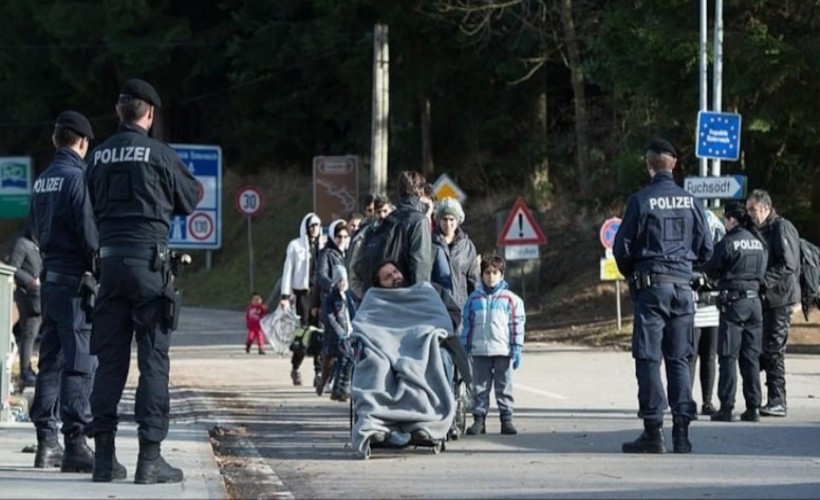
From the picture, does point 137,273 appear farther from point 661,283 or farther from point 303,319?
point 303,319

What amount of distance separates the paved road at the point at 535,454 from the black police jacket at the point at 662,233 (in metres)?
1.33

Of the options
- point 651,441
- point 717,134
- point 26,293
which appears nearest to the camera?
point 651,441

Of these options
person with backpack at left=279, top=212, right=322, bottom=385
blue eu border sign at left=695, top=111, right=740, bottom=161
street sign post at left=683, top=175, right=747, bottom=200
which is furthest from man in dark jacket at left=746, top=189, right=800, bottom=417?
blue eu border sign at left=695, top=111, right=740, bottom=161

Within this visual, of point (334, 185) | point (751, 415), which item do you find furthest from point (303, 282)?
point (334, 185)

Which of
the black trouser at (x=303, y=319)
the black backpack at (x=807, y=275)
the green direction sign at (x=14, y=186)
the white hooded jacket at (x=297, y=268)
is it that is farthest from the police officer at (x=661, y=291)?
the green direction sign at (x=14, y=186)

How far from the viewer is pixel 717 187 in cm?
2314

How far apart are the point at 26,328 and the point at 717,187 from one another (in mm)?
9535

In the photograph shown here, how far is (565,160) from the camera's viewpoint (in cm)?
4138

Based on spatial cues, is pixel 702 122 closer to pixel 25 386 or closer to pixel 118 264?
pixel 25 386

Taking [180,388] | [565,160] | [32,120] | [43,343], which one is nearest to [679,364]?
[43,343]

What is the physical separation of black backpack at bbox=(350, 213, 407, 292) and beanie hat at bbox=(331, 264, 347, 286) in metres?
4.40

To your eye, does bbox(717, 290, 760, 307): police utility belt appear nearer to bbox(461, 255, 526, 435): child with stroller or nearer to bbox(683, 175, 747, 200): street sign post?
bbox(461, 255, 526, 435): child with stroller

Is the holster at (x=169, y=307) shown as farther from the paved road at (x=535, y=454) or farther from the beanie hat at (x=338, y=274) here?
the beanie hat at (x=338, y=274)

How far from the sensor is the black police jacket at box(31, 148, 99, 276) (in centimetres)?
1040
